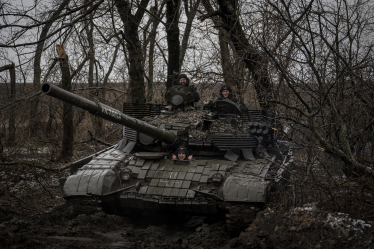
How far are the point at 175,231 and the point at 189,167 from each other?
4.11 ft

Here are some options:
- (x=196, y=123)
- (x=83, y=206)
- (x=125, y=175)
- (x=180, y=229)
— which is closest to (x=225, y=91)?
(x=196, y=123)

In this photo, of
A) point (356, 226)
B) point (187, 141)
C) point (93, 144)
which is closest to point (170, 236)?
point (187, 141)

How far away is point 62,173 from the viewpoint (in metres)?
11.6

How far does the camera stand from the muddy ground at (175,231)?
4.41m

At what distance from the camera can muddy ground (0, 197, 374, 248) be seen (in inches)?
173

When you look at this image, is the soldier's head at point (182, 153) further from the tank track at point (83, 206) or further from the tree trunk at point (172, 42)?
the tree trunk at point (172, 42)

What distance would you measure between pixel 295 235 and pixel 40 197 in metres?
6.67

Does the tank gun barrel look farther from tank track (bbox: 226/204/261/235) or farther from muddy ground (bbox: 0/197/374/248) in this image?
tank track (bbox: 226/204/261/235)

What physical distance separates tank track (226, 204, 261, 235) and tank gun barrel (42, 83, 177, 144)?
76.7 inches

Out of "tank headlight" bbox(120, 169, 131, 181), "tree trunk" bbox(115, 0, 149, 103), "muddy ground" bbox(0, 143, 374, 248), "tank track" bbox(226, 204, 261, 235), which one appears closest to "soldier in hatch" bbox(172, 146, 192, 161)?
"tank headlight" bbox(120, 169, 131, 181)

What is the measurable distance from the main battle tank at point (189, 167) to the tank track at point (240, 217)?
16 millimetres

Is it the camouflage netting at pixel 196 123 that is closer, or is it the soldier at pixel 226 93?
the camouflage netting at pixel 196 123

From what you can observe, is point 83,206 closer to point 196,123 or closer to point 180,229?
point 180,229

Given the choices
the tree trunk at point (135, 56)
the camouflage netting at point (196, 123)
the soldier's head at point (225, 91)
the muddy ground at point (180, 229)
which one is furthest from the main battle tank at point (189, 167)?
the tree trunk at point (135, 56)
